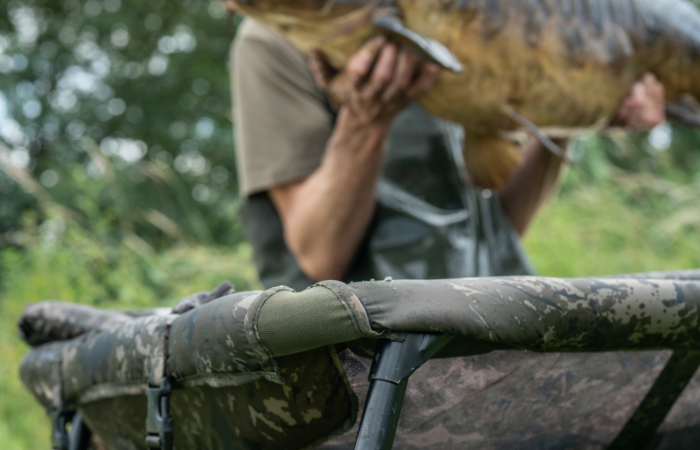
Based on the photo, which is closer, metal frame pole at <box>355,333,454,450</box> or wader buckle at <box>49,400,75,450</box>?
metal frame pole at <box>355,333,454,450</box>

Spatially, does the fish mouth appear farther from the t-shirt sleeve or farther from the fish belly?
the t-shirt sleeve

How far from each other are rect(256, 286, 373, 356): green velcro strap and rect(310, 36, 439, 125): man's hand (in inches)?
26.9

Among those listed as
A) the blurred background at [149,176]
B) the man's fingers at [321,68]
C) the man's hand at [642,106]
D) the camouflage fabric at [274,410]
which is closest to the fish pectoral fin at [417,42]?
the man's fingers at [321,68]

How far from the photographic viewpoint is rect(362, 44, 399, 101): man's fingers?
1039 millimetres

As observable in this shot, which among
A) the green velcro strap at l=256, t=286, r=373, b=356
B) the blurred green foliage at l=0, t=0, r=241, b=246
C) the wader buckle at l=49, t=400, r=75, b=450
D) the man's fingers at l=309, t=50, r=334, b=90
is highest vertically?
the green velcro strap at l=256, t=286, r=373, b=356

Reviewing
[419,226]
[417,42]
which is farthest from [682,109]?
[417,42]

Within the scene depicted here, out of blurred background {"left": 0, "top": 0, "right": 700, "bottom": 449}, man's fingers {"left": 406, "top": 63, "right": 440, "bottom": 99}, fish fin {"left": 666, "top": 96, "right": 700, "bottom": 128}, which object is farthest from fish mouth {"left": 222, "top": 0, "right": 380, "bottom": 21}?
blurred background {"left": 0, "top": 0, "right": 700, "bottom": 449}

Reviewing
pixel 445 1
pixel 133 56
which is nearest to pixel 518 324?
pixel 445 1

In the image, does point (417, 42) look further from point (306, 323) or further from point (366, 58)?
point (306, 323)

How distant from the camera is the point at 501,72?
114cm

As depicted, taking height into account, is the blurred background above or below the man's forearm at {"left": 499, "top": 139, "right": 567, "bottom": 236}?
below

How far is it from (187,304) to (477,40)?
752 mm

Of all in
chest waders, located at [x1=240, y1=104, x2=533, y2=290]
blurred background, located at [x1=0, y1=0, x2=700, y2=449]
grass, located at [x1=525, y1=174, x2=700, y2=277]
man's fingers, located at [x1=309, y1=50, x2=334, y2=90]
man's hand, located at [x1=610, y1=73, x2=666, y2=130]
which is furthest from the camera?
grass, located at [x1=525, y1=174, x2=700, y2=277]

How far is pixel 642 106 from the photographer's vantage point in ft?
4.54
